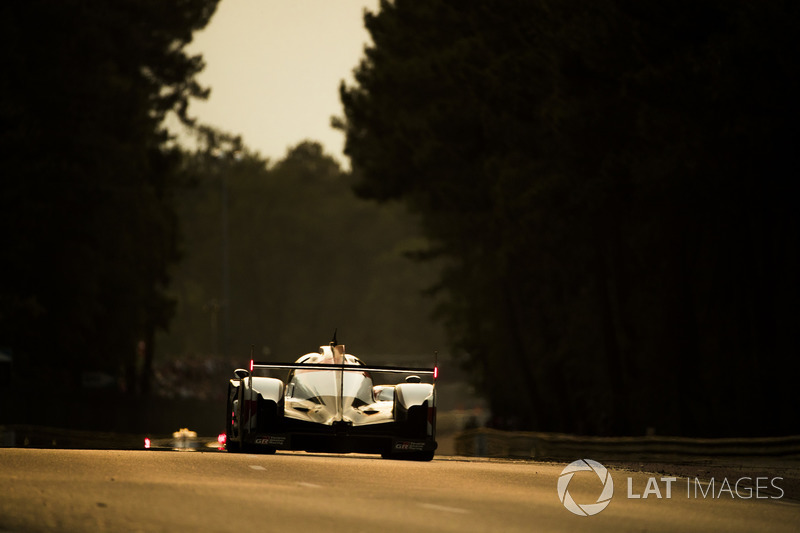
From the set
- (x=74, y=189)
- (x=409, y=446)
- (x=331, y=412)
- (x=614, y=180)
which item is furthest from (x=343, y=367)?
(x=74, y=189)

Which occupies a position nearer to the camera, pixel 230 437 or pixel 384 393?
pixel 230 437

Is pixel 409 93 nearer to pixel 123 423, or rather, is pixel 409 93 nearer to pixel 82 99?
pixel 82 99

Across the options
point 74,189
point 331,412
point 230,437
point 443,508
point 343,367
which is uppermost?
point 74,189

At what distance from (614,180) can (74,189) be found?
18.7 metres

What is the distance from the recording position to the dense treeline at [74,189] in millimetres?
46219

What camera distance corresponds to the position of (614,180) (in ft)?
126

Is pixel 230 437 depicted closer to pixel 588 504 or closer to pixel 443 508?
pixel 588 504

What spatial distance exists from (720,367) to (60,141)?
21599mm

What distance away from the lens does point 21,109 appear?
44.3m

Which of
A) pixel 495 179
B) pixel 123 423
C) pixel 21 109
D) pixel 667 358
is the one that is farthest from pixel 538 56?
pixel 123 423

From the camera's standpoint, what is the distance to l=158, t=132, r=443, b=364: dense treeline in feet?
533

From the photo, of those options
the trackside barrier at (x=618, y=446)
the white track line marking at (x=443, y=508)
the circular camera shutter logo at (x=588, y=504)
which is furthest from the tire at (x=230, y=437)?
the trackside barrier at (x=618, y=446)

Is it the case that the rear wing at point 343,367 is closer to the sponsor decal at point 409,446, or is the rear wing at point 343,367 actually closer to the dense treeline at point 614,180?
the sponsor decal at point 409,446

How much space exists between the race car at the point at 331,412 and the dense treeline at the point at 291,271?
137 meters
